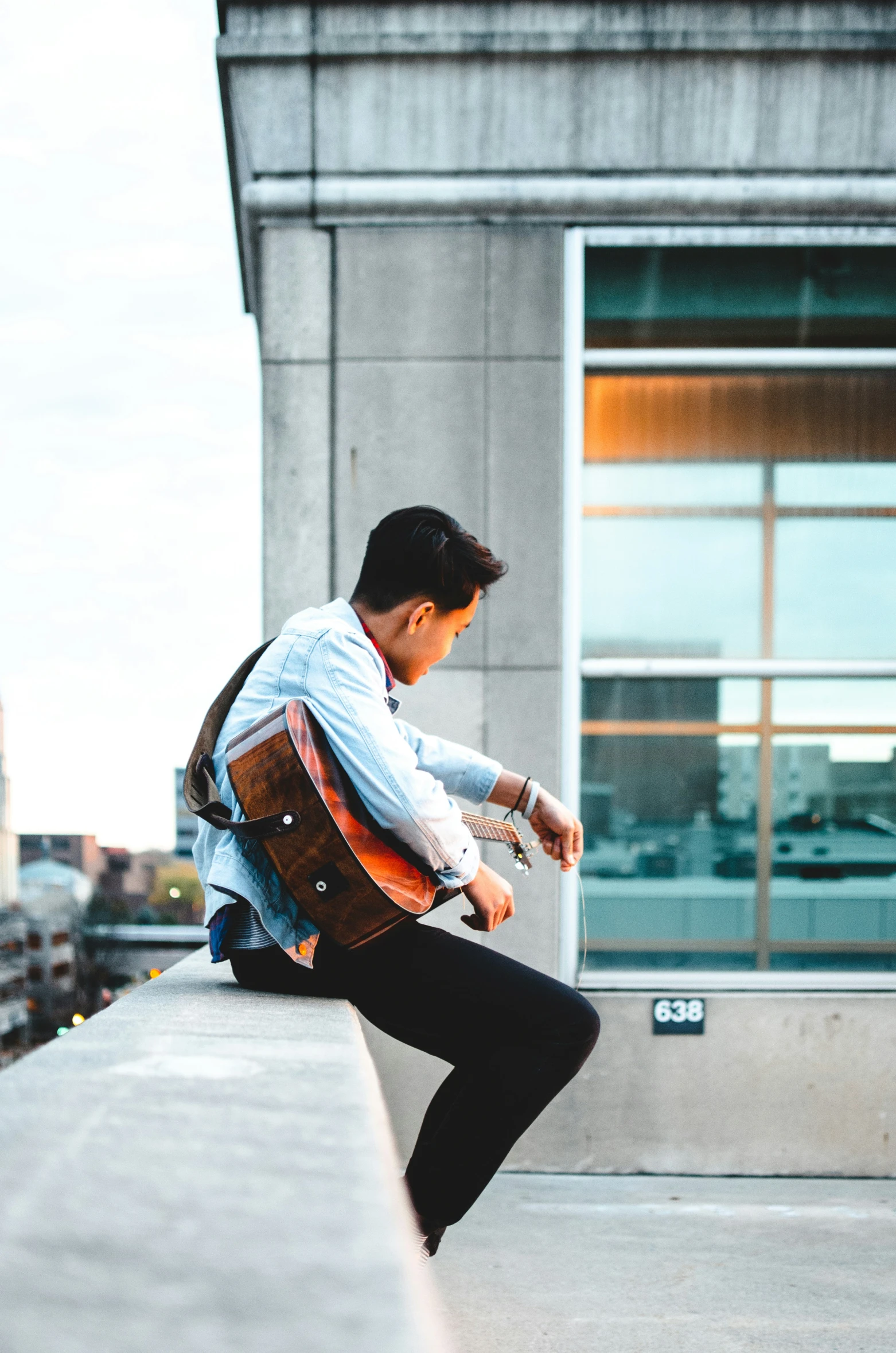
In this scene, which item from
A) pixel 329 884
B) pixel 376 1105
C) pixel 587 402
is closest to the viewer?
pixel 376 1105

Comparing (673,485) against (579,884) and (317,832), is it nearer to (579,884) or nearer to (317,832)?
(579,884)

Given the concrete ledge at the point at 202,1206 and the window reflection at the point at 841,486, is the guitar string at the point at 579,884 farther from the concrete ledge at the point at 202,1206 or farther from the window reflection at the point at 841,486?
the window reflection at the point at 841,486

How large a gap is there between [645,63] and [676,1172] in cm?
491

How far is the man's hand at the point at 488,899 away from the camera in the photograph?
2.49 m

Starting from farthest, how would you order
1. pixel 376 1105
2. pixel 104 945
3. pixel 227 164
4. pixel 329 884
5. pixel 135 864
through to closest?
pixel 135 864 < pixel 104 945 < pixel 227 164 < pixel 329 884 < pixel 376 1105

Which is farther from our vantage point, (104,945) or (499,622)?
(104,945)

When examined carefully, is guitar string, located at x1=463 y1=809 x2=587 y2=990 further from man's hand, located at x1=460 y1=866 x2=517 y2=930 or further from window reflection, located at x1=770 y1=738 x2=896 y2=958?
window reflection, located at x1=770 y1=738 x2=896 y2=958

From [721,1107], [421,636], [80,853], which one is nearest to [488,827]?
[421,636]

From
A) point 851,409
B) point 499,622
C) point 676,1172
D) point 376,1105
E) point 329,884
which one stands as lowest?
point 676,1172

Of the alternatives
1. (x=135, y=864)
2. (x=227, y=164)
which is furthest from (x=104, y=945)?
(x=227, y=164)

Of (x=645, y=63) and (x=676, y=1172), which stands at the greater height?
(x=645, y=63)

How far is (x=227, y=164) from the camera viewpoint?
6.51 meters

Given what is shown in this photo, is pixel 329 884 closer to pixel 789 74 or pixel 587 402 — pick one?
pixel 587 402

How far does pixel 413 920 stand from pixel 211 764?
0.61 metres
